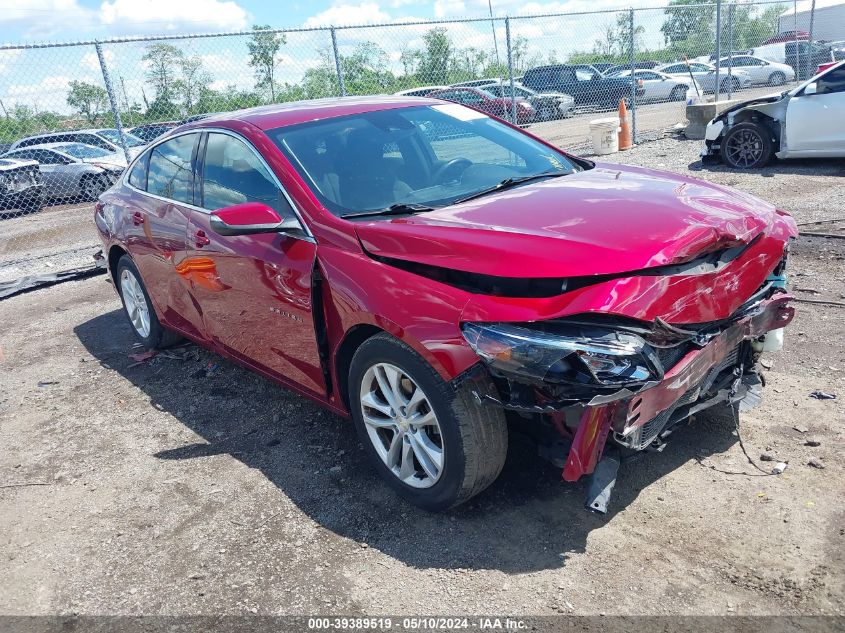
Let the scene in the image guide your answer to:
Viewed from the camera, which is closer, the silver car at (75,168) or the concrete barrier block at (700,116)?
the concrete barrier block at (700,116)

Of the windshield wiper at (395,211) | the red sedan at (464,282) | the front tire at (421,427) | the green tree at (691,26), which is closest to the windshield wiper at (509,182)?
the red sedan at (464,282)

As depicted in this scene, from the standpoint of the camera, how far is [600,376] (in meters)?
2.60

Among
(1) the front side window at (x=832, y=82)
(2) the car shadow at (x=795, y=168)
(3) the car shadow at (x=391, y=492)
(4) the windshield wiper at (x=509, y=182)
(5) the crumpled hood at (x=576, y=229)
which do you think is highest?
(4) the windshield wiper at (x=509, y=182)

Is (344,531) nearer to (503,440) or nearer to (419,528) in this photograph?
(419,528)

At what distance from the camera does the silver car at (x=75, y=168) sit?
15.1m

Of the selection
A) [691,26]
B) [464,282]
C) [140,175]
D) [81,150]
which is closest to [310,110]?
[140,175]

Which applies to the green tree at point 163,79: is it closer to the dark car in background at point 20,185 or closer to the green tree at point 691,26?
the dark car in background at point 20,185

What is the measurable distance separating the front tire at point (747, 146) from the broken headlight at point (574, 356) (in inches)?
347

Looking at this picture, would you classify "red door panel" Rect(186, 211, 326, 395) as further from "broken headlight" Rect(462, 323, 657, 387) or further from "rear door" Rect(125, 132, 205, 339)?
"broken headlight" Rect(462, 323, 657, 387)

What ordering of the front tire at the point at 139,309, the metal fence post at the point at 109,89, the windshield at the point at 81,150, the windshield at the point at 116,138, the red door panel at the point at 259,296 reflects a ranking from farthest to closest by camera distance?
the windshield at the point at 81,150 → the windshield at the point at 116,138 → the metal fence post at the point at 109,89 → the front tire at the point at 139,309 → the red door panel at the point at 259,296

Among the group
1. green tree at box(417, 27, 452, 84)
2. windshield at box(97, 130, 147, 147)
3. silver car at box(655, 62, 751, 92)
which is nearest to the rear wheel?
silver car at box(655, 62, 751, 92)

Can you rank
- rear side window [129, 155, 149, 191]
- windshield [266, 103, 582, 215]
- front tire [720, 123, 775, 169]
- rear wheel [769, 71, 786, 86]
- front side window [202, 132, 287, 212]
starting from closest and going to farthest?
windshield [266, 103, 582, 215], front side window [202, 132, 287, 212], rear side window [129, 155, 149, 191], front tire [720, 123, 775, 169], rear wheel [769, 71, 786, 86]

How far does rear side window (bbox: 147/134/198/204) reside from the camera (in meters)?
4.65

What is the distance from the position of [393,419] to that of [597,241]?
1.20m
